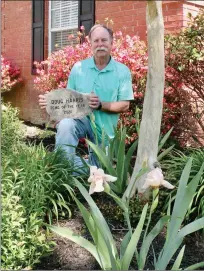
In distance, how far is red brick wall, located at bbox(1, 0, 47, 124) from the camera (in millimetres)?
10719

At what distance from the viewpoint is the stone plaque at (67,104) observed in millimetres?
4312

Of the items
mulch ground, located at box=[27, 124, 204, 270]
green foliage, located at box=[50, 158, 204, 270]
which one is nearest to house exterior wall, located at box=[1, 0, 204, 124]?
mulch ground, located at box=[27, 124, 204, 270]

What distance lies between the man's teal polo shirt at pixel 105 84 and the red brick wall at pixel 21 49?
5571mm

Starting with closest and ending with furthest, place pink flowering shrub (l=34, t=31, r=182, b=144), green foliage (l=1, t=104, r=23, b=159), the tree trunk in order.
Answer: the tree trunk → green foliage (l=1, t=104, r=23, b=159) → pink flowering shrub (l=34, t=31, r=182, b=144)

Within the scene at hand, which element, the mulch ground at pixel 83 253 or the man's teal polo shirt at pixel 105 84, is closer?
the mulch ground at pixel 83 253

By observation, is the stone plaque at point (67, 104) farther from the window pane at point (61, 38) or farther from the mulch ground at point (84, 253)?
the window pane at point (61, 38)

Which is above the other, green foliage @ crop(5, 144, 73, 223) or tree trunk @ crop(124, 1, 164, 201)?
tree trunk @ crop(124, 1, 164, 201)

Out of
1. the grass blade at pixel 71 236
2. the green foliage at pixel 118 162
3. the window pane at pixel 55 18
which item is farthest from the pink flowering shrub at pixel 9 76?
the grass blade at pixel 71 236

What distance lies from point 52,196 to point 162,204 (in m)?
0.88

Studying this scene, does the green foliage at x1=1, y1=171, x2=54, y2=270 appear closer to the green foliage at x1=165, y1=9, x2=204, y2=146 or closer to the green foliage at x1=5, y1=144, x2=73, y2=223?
the green foliage at x1=5, y1=144, x2=73, y2=223

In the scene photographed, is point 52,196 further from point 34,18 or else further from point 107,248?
point 34,18

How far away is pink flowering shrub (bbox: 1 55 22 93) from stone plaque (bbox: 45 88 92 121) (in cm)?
600

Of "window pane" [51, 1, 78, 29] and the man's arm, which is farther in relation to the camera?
"window pane" [51, 1, 78, 29]

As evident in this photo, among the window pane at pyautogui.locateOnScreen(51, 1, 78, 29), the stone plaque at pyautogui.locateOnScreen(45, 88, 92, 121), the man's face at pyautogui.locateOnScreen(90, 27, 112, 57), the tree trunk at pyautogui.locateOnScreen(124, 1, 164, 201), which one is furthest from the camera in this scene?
the window pane at pyautogui.locateOnScreen(51, 1, 78, 29)
